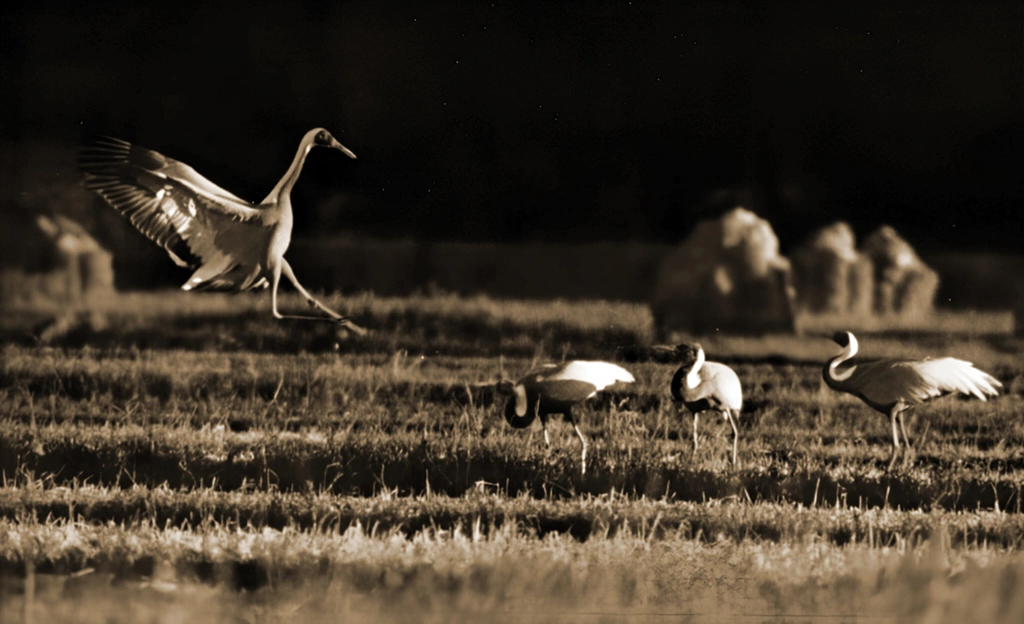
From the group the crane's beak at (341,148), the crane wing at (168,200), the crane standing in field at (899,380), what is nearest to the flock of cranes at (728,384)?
the crane standing in field at (899,380)

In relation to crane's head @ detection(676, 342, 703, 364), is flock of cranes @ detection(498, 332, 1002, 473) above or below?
below

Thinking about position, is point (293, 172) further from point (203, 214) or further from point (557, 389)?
point (557, 389)

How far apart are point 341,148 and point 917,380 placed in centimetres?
142

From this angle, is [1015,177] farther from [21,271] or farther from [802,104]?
[21,271]

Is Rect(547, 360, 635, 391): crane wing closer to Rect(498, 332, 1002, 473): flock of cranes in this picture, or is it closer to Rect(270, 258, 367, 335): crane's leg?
Rect(498, 332, 1002, 473): flock of cranes

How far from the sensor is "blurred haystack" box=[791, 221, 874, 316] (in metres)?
2.29

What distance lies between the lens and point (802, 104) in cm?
232

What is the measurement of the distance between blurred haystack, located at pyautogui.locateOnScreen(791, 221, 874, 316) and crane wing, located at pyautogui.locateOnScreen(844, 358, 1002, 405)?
144mm

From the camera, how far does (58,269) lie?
92.7 inches

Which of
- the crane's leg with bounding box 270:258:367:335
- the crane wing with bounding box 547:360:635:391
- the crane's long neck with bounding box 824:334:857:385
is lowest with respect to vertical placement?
the crane wing with bounding box 547:360:635:391

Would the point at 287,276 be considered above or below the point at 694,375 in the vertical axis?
above

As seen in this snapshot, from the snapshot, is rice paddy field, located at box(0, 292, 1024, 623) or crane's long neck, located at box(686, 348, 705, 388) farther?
crane's long neck, located at box(686, 348, 705, 388)

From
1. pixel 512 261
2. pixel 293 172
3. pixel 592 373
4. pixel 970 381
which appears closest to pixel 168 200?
pixel 293 172

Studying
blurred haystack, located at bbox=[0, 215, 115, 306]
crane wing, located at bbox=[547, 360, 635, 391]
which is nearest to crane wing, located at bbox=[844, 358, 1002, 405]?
crane wing, located at bbox=[547, 360, 635, 391]
